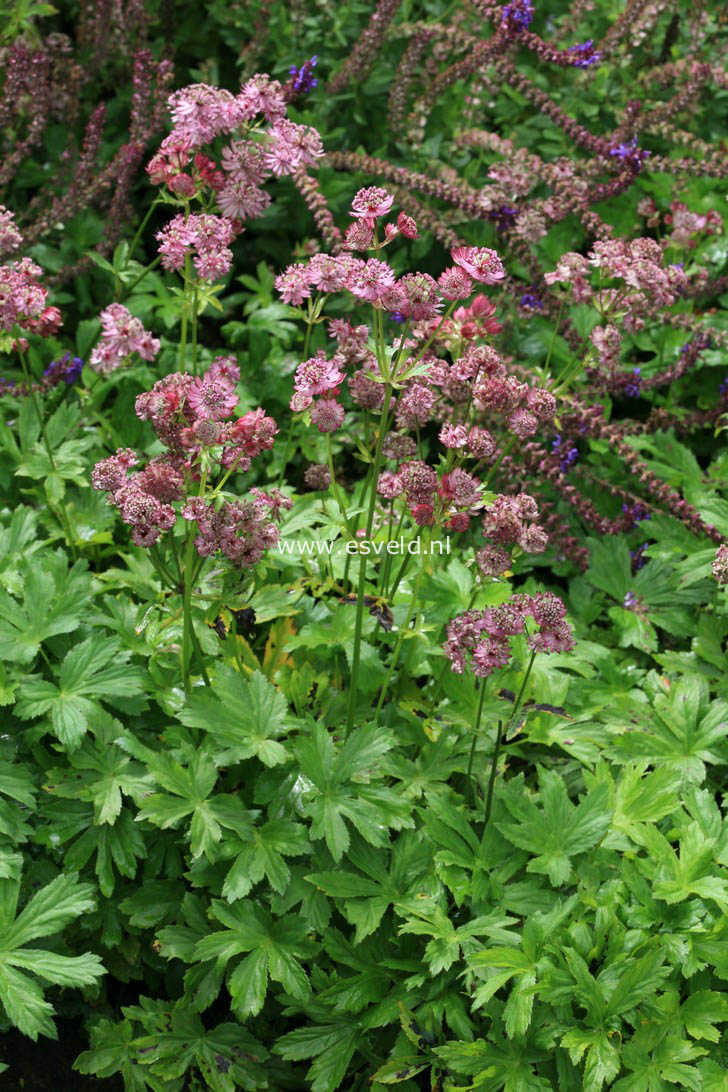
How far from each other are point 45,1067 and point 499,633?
1605 millimetres

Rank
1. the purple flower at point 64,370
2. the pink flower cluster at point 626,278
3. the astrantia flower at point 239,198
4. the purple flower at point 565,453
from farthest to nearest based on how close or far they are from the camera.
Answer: the purple flower at point 64,370 < the purple flower at point 565,453 < the pink flower cluster at point 626,278 < the astrantia flower at point 239,198

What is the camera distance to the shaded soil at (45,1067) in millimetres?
2697

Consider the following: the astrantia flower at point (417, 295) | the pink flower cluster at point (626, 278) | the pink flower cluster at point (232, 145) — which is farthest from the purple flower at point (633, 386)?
the astrantia flower at point (417, 295)

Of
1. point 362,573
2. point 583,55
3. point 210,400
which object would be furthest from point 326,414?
point 583,55

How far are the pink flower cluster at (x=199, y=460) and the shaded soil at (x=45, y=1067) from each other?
137cm

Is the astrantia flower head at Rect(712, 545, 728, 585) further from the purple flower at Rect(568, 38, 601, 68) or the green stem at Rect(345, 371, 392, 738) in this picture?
the purple flower at Rect(568, 38, 601, 68)

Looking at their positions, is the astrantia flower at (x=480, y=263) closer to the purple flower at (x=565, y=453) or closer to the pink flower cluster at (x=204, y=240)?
the pink flower cluster at (x=204, y=240)

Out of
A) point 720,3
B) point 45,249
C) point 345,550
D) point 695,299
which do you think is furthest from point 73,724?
point 720,3

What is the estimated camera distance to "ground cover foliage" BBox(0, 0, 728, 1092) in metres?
2.34

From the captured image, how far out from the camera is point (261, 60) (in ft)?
15.5

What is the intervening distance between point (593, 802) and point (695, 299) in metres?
2.43

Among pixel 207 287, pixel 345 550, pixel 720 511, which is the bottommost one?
pixel 345 550

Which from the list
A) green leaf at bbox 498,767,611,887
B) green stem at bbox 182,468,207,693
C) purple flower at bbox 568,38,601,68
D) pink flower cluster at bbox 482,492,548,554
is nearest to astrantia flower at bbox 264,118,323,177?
green stem at bbox 182,468,207,693

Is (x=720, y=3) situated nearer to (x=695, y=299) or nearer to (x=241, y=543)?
(x=695, y=299)
